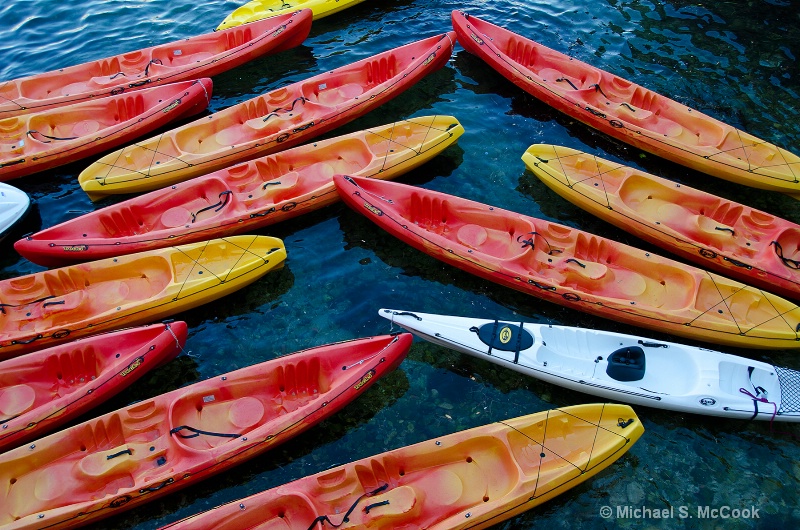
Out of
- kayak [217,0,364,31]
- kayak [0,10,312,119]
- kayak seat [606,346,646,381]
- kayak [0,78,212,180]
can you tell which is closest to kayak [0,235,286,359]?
kayak [0,78,212,180]

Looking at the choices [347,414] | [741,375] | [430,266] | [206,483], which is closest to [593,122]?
[430,266]

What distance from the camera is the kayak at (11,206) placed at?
1083 cm

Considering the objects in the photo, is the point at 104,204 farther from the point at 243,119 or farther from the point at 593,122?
the point at 593,122

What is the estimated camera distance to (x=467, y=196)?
12.0m

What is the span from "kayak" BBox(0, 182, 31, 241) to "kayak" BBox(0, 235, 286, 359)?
1675mm

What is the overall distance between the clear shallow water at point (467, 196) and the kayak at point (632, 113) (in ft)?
2.06

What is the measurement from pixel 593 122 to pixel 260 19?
8847mm

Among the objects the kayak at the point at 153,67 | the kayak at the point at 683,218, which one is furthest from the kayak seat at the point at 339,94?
the kayak at the point at 683,218

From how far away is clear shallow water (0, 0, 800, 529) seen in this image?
26.7ft

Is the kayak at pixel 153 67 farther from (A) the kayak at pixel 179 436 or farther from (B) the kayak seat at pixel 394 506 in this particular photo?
(B) the kayak seat at pixel 394 506

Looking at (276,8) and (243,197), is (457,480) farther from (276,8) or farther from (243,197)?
(276,8)

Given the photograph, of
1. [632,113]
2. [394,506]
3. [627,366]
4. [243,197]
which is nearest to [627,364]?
[627,366]

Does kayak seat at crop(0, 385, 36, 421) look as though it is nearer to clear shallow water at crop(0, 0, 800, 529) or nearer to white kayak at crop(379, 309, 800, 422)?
clear shallow water at crop(0, 0, 800, 529)
